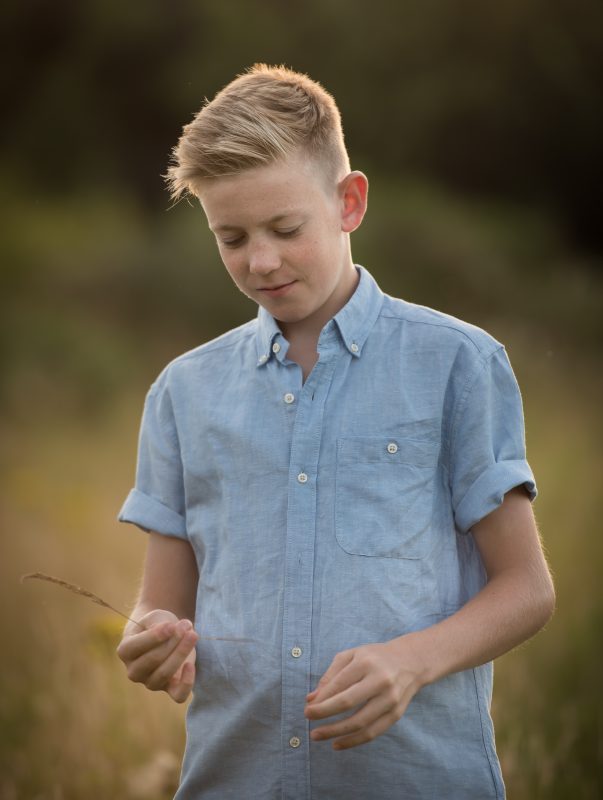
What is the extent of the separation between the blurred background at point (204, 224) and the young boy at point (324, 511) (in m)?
2.93

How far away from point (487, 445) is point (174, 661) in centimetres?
66

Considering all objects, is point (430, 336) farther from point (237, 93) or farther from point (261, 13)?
point (261, 13)

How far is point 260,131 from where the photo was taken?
5.73ft

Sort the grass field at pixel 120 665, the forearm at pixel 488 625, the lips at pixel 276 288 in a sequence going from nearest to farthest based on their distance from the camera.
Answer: the forearm at pixel 488 625 → the lips at pixel 276 288 → the grass field at pixel 120 665

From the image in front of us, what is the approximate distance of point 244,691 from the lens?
67.5 inches

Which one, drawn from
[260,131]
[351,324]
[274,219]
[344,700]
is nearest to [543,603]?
[344,700]

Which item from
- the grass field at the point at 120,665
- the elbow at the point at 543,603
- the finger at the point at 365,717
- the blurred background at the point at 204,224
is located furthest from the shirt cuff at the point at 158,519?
the blurred background at the point at 204,224

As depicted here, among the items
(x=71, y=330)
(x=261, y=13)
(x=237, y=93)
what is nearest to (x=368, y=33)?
(x=261, y=13)

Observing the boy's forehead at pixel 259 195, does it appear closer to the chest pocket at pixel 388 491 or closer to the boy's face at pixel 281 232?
the boy's face at pixel 281 232

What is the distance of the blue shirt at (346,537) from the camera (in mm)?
1653

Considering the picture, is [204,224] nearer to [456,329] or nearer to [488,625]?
[456,329]

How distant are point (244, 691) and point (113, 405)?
6.78 metres

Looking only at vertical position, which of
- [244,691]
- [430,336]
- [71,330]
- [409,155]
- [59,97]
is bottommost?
[244,691]

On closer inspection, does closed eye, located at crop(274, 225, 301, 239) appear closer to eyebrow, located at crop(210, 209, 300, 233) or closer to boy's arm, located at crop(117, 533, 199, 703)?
eyebrow, located at crop(210, 209, 300, 233)
